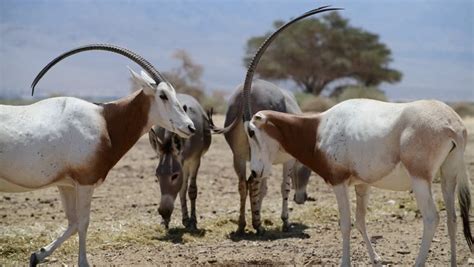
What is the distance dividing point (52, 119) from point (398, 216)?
6.33m

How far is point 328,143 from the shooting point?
26.2 ft

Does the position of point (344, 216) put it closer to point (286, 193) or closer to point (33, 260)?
point (33, 260)

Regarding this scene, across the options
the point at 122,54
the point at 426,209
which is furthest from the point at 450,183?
the point at 122,54

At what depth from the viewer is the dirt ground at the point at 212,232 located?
30.1 ft

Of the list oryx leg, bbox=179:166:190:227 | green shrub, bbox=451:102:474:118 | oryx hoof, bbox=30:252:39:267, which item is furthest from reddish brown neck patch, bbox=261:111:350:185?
green shrub, bbox=451:102:474:118

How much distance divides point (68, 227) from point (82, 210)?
1.29ft

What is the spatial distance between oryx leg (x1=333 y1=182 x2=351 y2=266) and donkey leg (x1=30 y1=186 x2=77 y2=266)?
10.0 feet

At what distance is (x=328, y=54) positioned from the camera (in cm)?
4844

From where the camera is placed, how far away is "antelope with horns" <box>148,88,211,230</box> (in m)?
10.6

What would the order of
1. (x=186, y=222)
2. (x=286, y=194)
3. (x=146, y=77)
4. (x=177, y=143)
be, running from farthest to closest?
1. (x=286, y=194)
2. (x=186, y=222)
3. (x=177, y=143)
4. (x=146, y=77)

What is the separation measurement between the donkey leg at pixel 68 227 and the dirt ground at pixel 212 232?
869 mm

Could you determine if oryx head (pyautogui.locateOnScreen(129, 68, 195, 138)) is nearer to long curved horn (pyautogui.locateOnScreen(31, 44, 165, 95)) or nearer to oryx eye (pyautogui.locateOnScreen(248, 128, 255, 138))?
long curved horn (pyautogui.locateOnScreen(31, 44, 165, 95))

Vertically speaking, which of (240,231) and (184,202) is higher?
(184,202)

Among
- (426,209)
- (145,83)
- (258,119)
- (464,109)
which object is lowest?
(464,109)
